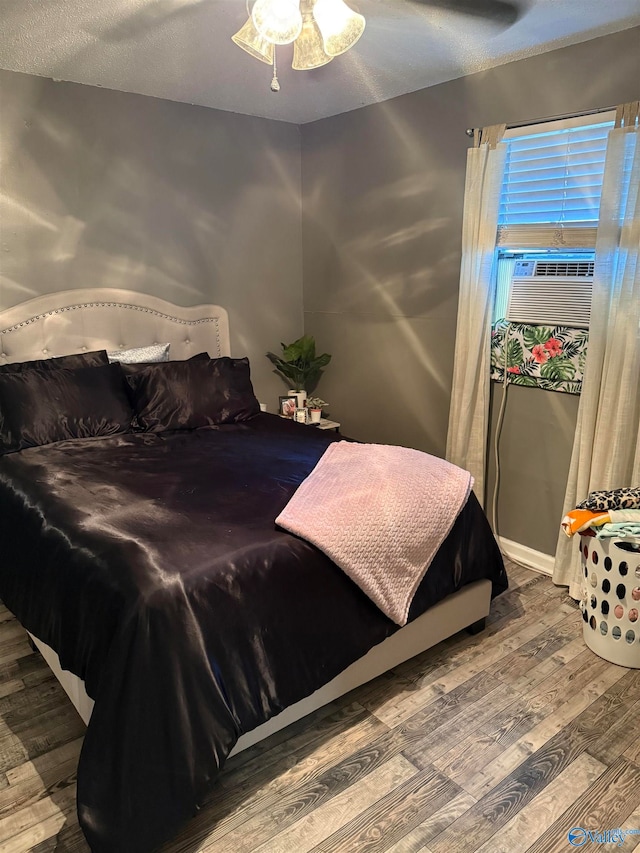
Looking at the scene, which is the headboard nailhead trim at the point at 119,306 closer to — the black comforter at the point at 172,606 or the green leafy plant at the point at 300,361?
the green leafy plant at the point at 300,361

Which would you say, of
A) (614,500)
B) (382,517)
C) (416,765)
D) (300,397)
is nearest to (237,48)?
(300,397)

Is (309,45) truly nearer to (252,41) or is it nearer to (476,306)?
(252,41)

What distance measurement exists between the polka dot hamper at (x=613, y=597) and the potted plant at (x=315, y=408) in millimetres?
1953

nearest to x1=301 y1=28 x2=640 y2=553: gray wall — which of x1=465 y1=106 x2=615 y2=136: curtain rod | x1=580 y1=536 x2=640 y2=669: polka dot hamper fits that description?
x1=465 y1=106 x2=615 y2=136: curtain rod

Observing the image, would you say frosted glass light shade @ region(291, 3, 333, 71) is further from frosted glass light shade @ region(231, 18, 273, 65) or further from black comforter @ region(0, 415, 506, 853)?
black comforter @ region(0, 415, 506, 853)

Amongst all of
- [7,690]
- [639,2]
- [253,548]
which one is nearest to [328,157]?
[639,2]

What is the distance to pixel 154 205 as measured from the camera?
11.6 feet

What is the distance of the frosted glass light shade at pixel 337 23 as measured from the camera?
187 cm

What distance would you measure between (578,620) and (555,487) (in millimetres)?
637

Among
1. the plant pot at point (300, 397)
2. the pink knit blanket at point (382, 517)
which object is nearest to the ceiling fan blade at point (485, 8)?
the pink knit blanket at point (382, 517)

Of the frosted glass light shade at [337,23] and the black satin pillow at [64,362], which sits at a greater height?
the frosted glass light shade at [337,23]

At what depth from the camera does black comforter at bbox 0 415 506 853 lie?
1502 mm

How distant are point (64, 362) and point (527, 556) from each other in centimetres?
261

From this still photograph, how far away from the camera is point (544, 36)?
249 cm
